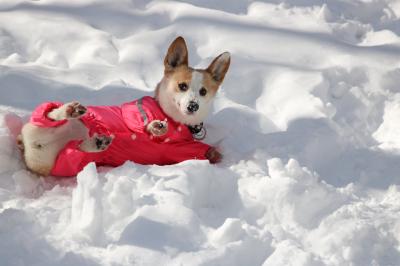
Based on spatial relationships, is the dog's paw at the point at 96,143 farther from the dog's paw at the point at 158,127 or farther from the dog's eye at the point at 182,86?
the dog's eye at the point at 182,86

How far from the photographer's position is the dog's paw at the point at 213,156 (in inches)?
134

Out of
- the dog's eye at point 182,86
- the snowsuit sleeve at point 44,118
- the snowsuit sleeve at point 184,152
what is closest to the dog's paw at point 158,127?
the snowsuit sleeve at point 184,152

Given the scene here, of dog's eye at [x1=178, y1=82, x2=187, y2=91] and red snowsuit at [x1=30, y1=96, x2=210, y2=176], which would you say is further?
dog's eye at [x1=178, y1=82, x2=187, y2=91]

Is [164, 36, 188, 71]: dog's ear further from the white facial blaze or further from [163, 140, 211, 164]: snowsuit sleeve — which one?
[163, 140, 211, 164]: snowsuit sleeve

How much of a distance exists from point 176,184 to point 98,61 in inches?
66.7

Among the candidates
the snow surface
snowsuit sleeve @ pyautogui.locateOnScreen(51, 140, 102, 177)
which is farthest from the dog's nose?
snowsuit sleeve @ pyautogui.locateOnScreen(51, 140, 102, 177)

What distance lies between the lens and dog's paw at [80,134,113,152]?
3037 mm

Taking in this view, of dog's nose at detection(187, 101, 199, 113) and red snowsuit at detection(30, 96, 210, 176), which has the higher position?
dog's nose at detection(187, 101, 199, 113)

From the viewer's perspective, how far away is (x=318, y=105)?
3781 millimetres

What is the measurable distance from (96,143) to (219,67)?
959mm

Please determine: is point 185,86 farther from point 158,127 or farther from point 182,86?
point 158,127

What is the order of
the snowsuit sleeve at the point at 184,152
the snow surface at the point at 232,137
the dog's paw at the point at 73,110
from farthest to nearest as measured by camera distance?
the snowsuit sleeve at the point at 184,152 → the dog's paw at the point at 73,110 → the snow surface at the point at 232,137

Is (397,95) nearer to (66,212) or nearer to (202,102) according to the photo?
(202,102)

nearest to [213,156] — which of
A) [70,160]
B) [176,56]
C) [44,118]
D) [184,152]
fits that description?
[184,152]
